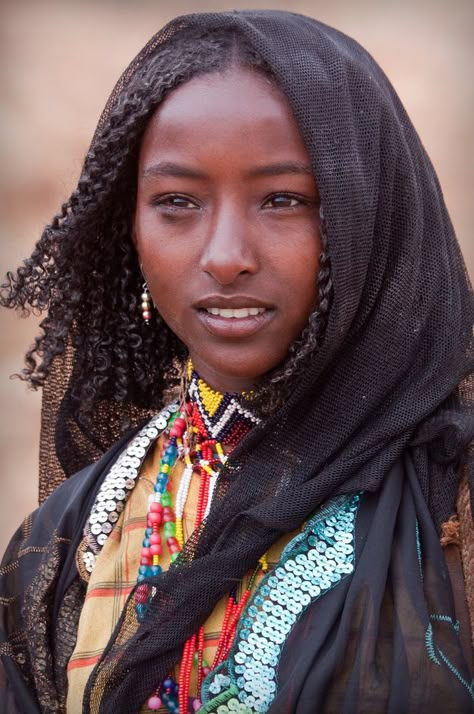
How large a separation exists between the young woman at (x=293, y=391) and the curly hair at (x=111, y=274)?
0.4 inches

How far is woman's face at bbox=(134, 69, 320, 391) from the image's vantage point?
68.3 inches

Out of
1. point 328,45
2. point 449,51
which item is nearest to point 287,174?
point 328,45

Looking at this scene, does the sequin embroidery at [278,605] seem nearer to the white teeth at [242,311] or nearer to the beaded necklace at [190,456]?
the beaded necklace at [190,456]

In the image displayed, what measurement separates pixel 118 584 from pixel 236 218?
716 mm

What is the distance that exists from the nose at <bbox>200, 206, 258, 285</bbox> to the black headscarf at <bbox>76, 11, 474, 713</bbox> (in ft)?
0.45

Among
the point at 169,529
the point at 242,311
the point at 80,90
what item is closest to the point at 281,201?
the point at 242,311

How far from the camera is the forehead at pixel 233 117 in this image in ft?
5.69

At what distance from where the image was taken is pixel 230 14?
6.12 feet

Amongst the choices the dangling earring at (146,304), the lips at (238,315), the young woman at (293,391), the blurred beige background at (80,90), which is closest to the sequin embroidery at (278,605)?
the young woman at (293,391)

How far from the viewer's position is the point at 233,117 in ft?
5.73

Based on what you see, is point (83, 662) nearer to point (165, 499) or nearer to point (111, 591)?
point (111, 591)

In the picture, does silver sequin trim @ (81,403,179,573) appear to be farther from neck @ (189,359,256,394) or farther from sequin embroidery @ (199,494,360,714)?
sequin embroidery @ (199,494,360,714)

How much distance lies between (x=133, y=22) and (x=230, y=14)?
9.36 ft

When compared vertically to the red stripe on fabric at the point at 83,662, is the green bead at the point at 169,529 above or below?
above
